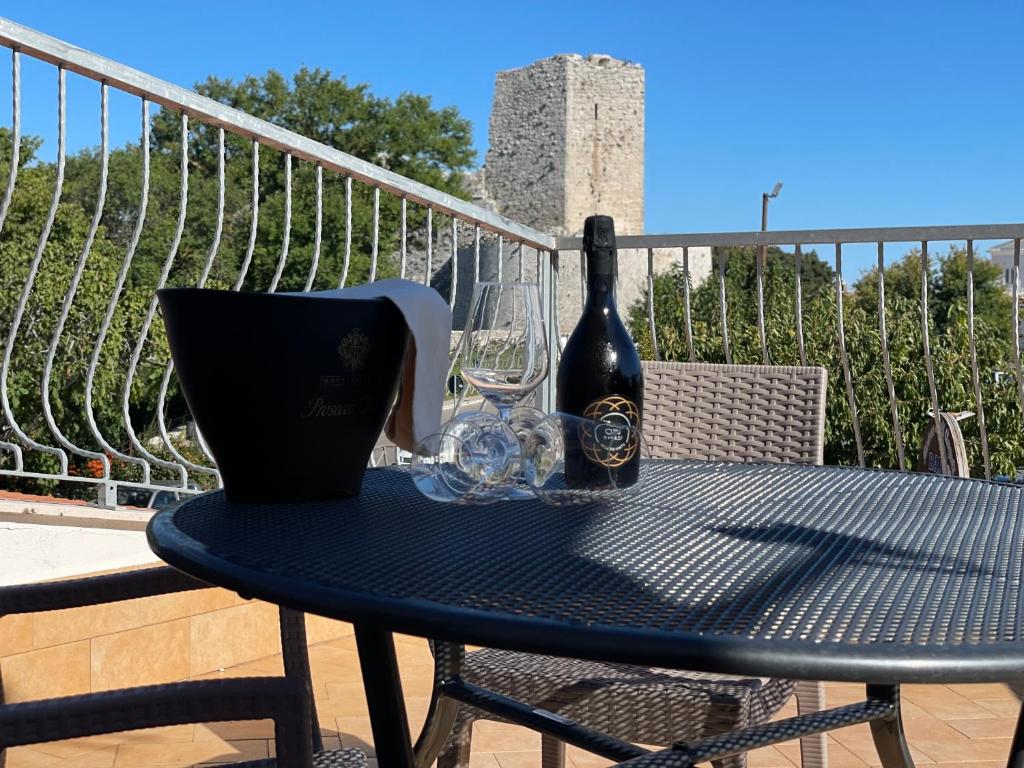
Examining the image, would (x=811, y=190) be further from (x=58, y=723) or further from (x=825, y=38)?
(x=58, y=723)

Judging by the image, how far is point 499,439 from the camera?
1100 millimetres

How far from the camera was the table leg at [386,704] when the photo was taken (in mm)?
857

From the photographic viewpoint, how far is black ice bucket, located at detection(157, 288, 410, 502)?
37.8 inches

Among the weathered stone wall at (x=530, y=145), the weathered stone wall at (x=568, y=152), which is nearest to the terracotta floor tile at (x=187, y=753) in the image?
the weathered stone wall at (x=568, y=152)

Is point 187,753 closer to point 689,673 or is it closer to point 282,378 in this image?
point 689,673

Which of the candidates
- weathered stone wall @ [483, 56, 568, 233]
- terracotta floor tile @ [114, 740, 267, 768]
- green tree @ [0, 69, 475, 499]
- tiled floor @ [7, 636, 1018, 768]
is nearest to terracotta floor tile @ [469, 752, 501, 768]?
tiled floor @ [7, 636, 1018, 768]

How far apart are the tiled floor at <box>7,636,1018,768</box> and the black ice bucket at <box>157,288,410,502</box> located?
127cm

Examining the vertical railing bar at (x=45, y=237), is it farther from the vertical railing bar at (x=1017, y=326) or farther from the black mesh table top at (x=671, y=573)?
the vertical railing bar at (x=1017, y=326)

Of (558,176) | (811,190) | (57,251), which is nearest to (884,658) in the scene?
(57,251)

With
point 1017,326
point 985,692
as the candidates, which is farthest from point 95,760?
point 1017,326

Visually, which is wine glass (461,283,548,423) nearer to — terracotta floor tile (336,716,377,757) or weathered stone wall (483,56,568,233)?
terracotta floor tile (336,716,377,757)

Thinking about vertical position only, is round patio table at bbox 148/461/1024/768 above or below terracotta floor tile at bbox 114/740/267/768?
above

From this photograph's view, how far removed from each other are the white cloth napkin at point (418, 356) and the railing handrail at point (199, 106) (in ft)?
4.17

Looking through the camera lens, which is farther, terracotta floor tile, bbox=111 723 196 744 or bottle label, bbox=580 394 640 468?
terracotta floor tile, bbox=111 723 196 744
